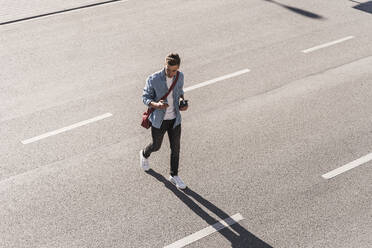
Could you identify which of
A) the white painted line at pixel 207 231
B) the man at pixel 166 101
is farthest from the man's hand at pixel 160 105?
the white painted line at pixel 207 231

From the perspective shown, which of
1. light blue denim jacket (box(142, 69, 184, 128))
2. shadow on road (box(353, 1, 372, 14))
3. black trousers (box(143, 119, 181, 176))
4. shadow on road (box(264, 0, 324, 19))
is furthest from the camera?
shadow on road (box(353, 1, 372, 14))

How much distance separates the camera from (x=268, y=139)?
8.57m

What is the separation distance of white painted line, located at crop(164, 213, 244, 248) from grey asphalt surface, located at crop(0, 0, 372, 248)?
0.08m

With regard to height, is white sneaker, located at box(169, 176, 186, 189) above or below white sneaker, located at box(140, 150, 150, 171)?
below

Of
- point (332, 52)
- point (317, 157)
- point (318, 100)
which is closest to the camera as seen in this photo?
point (317, 157)

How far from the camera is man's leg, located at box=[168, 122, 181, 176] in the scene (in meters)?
7.07

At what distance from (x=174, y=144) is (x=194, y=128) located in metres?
1.75

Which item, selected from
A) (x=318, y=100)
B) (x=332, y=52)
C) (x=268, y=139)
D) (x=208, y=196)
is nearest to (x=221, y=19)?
(x=332, y=52)

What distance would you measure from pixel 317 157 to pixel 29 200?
4.46m

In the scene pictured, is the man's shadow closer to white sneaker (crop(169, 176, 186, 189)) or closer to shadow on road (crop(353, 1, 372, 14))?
white sneaker (crop(169, 176, 186, 189))

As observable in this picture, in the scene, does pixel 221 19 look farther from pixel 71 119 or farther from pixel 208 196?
pixel 208 196

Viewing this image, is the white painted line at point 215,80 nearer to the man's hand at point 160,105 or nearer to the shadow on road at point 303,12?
the man's hand at point 160,105

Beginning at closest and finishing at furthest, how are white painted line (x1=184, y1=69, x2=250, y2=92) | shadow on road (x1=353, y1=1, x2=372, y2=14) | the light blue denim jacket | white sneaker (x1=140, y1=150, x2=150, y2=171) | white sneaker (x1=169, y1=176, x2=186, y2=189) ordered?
the light blue denim jacket
white sneaker (x1=169, y1=176, x2=186, y2=189)
white sneaker (x1=140, y1=150, x2=150, y2=171)
white painted line (x1=184, y1=69, x2=250, y2=92)
shadow on road (x1=353, y1=1, x2=372, y2=14)

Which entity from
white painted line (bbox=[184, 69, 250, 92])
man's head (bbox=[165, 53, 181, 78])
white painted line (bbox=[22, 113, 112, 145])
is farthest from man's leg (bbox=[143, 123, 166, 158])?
white painted line (bbox=[184, 69, 250, 92])
